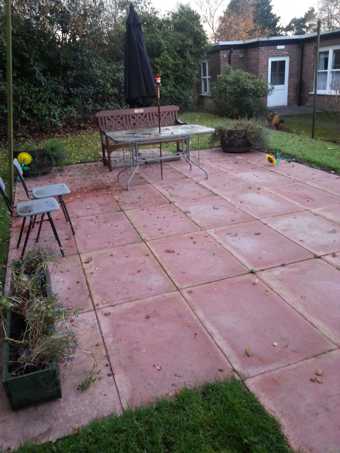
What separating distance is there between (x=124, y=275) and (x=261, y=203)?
7.22 ft

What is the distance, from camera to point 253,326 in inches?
90.6

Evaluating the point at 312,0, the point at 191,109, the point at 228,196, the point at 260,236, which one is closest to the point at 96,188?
the point at 228,196

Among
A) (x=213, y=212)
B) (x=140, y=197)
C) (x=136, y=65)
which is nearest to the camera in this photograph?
(x=213, y=212)

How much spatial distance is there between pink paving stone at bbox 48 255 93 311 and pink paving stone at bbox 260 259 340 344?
4.52 ft

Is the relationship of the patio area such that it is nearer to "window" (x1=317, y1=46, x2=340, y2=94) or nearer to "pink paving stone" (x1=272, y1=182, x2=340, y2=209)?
"pink paving stone" (x1=272, y1=182, x2=340, y2=209)

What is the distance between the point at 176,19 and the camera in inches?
520

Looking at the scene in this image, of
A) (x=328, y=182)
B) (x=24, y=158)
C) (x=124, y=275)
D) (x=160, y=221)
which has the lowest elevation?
(x=124, y=275)

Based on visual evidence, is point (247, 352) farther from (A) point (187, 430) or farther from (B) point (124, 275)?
(B) point (124, 275)

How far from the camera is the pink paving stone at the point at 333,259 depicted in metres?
2.98

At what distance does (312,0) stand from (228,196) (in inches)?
1275

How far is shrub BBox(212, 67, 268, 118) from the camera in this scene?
11797 mm

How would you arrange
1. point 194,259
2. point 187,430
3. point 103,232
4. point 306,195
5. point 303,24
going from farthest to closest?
point 303,24
point 306,195
point 103,232
point 194,259
point 187,430

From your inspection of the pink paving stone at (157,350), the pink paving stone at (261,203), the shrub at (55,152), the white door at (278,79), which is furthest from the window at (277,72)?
the pink paving stone at (157,350)

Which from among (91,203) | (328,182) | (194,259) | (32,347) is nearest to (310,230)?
(194,259)
